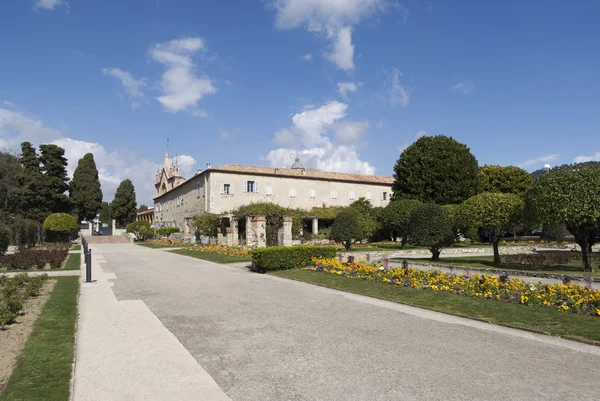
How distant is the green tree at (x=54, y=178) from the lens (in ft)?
160

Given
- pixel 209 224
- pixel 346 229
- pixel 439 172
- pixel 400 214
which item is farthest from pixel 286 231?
pixel 439 172

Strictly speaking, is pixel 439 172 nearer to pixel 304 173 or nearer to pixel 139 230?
pixel 304 173

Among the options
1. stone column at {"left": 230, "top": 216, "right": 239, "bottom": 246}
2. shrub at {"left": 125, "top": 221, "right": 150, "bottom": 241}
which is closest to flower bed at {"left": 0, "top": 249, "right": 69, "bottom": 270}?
stone column at {"left": 230, "top": 216, "right": 239, "bottom": 246}

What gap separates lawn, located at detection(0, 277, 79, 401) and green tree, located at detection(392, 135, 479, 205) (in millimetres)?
33825

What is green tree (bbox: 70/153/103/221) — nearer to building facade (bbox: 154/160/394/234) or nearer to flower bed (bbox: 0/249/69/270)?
building facade (bbox: 154/160/394/234)

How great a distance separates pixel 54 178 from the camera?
49375 millimetres

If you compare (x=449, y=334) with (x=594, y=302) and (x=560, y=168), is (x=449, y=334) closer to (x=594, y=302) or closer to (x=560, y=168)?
(x=594, y=302)

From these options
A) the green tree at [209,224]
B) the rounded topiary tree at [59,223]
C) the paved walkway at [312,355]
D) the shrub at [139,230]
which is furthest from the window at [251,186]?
the paved walkway at [312,355]

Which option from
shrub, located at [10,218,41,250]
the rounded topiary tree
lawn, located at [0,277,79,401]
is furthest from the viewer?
the rounded topiary tree

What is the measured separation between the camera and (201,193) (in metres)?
42.5

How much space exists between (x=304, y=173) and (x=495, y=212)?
30.5 metres

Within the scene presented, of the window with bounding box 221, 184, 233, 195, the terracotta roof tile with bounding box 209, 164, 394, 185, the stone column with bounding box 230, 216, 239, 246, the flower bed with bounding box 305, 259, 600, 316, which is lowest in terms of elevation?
the flower bed with bounding box 305, 259, 600, 316

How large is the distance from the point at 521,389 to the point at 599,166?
13.8m

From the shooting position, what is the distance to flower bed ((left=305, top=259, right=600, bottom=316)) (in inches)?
299
